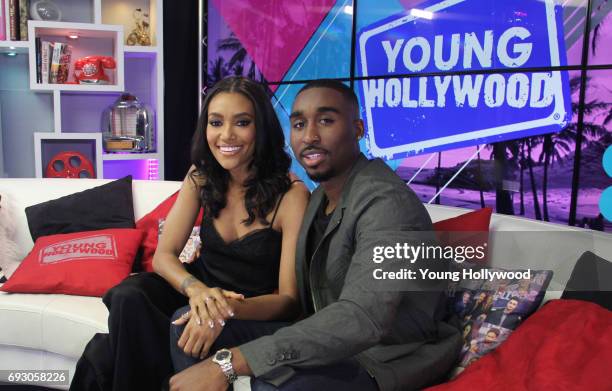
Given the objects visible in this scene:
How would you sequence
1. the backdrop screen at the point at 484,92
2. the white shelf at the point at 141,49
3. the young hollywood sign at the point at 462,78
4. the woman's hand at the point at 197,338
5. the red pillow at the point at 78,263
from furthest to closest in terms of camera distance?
the white shelf at the point at 141,49
the young hollywood sign at the point at 462,78
the backdrop screen at the point at 484,92
the red pillow at the point at 78,263
the woman's hand at the point at 197,338

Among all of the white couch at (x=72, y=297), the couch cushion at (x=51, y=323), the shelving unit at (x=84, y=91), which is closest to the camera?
the white couch at (x=72, y=297)

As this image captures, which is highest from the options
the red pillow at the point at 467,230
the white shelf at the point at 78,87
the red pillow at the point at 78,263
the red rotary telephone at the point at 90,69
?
the red rotary telephone at the point at 90,69

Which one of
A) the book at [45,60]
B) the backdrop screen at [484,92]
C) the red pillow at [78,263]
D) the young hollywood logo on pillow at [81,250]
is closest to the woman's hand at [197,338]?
the red pillow at [78,263]

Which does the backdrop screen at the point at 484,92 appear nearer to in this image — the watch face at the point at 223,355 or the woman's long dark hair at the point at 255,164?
→ the woman's long dark hair at the point at 255,164

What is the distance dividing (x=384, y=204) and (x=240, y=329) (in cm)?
51

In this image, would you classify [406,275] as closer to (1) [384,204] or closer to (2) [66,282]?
(1) [384,204]

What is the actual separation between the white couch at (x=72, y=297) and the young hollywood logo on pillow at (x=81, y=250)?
0.58 ft

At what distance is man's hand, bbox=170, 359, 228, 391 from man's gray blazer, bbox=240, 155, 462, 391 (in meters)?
0.07

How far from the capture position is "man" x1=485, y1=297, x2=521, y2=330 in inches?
55.9

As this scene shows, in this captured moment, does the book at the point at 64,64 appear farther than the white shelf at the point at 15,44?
A: Yes

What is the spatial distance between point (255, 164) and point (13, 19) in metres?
2.84

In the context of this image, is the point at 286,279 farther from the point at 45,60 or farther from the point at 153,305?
the point at 45,60

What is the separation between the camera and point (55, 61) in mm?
3832

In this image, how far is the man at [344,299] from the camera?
123 centimetres
